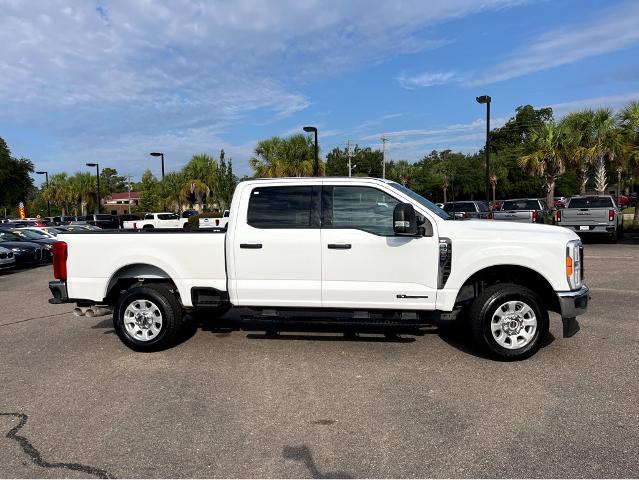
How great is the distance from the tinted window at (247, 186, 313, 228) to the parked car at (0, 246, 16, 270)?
41.8ft

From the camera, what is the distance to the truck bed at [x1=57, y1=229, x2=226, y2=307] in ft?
19.8

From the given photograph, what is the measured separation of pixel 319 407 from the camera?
14.6 ft

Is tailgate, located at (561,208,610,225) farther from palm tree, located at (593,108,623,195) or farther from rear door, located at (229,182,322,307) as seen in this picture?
rear door, located at (229,182,322,307)

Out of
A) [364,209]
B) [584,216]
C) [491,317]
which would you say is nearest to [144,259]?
[364,209]

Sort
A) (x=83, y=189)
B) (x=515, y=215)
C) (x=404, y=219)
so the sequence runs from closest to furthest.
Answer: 1. (x=404, y=219)
2. (x=515, y=215)
3. (x=83, y=189)

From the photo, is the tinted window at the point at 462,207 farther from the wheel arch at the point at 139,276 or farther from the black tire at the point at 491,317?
the wheel arch at the point at 139,276

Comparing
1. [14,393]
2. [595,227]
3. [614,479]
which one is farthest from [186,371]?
[595,227]

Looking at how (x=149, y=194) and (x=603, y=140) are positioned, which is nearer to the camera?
(x=603, y=140)

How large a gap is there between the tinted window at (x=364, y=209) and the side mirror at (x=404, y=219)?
1.09 ft

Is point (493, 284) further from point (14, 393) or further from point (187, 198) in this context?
point (187, 198)

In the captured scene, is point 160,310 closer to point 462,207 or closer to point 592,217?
point 592,217

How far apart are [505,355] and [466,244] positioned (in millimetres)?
1273

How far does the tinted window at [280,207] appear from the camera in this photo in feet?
19.4

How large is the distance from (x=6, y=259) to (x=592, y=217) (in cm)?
1965
